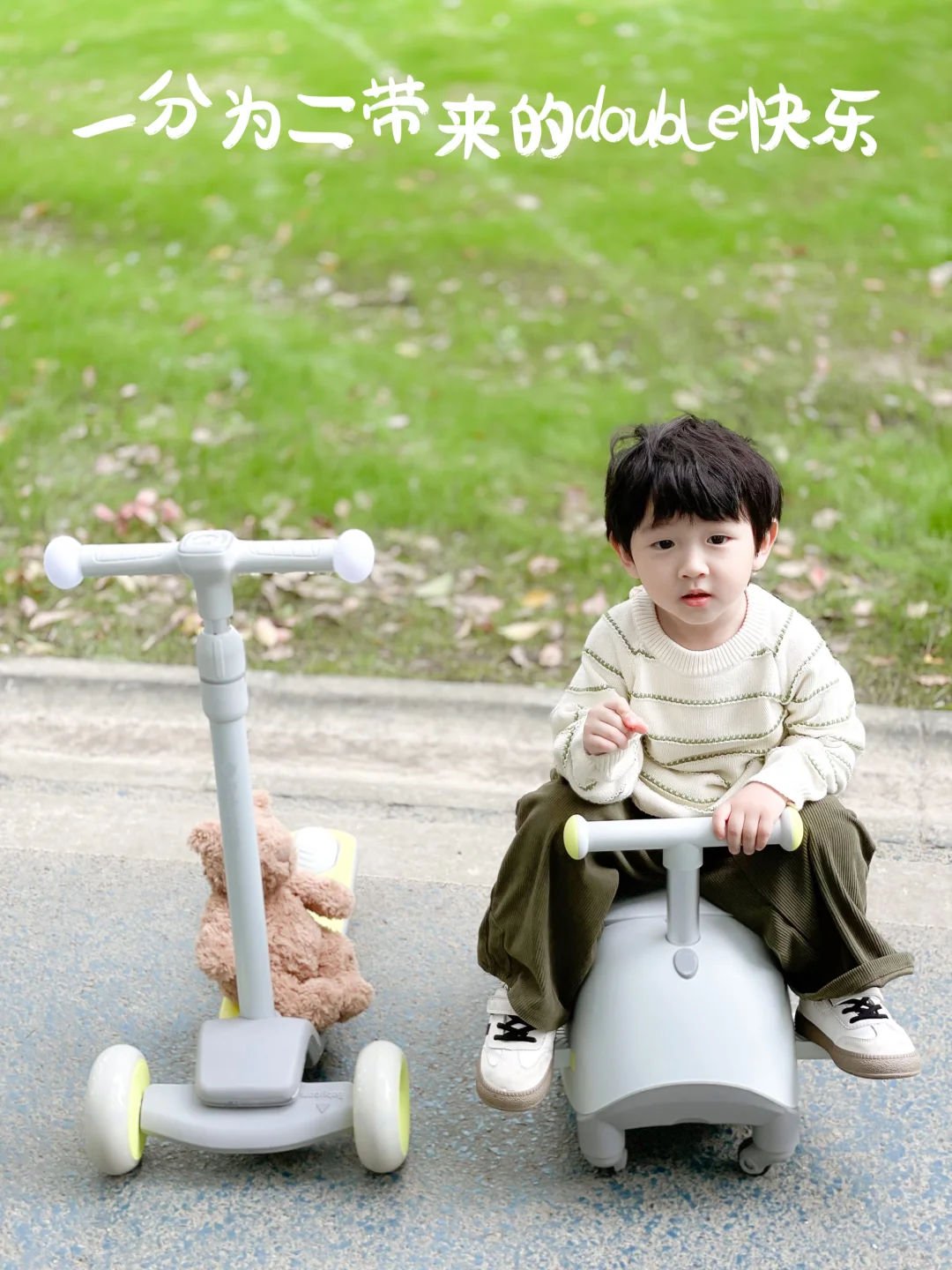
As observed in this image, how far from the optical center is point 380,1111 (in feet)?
6.23

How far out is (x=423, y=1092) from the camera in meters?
2.14

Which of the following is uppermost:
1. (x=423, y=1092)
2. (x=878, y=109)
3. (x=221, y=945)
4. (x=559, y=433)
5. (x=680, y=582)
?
(x=878, y=109)

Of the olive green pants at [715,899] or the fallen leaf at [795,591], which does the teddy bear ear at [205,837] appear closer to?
the olive green pants at [715,899]

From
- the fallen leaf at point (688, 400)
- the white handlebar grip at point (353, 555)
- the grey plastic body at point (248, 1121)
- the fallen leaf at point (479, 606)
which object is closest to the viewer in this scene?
the white handlebar grip at point (353, 555)

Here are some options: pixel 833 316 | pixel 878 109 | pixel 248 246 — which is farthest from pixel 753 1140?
pixel 878 109

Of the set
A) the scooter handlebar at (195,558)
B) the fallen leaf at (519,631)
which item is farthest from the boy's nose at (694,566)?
the fallen leaf at (519,631)

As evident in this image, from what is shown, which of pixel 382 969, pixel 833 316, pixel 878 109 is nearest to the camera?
pixel 382 969

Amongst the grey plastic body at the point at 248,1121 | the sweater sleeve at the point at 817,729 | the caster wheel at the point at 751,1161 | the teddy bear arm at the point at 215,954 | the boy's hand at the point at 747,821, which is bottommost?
the caster wheel at the point at 751,1161

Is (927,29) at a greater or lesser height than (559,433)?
greater

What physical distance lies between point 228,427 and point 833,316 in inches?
84.9

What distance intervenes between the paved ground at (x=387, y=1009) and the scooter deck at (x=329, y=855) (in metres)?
0.10

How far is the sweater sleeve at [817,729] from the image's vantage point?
1.86 meters

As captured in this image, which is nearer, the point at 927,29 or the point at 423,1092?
the point at 423,1092

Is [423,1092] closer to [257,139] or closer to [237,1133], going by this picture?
[237,1133]
